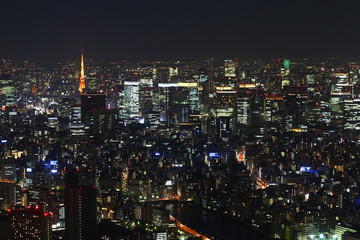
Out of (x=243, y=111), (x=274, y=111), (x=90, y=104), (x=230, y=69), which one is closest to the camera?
(x=274, y=111)

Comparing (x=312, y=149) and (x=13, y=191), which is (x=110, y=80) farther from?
(x=13, y=191)

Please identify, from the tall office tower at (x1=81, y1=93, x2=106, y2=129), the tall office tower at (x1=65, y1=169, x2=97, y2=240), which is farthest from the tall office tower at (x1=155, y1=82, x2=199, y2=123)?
the tall office tower at (x1=65, y1=169, x2=97, y2=240)

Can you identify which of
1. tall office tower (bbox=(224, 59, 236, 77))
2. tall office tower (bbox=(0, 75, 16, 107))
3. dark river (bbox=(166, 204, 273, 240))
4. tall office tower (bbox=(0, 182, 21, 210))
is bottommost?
dark river (bbox=(166, 204, 273, 240))

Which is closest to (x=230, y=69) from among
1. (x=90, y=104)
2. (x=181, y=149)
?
(x=90, y=104)

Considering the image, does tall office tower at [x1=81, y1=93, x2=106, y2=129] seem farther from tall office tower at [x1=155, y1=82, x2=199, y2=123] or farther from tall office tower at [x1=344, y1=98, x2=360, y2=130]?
tall office tower at [x1=344, y1=98, x2=360, y2=130]

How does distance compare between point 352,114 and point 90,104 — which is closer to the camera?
point 352,114

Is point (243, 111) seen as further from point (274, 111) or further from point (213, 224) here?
point (213, 224)

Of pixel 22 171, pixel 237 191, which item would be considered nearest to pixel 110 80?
pixel 22 171
